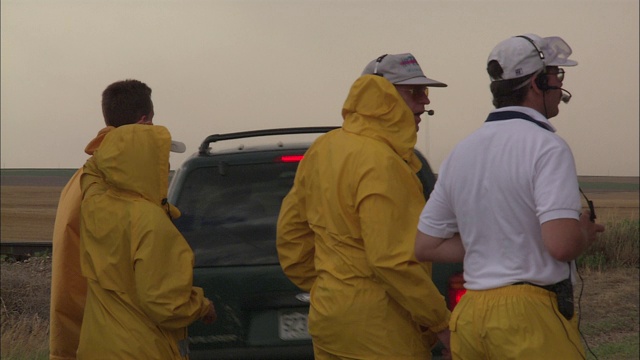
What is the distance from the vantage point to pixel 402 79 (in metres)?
4.70

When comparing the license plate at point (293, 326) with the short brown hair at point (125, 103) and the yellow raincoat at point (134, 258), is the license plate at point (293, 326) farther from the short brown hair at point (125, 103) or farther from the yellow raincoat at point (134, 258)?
the short brown hair at point (125, 103)

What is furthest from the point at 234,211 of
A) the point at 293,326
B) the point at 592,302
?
the point at 592,302

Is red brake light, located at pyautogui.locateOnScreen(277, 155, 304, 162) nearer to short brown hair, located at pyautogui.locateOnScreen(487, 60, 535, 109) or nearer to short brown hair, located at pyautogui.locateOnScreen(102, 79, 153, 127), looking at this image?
short brown hair, located at pyautogui.locateOnScreen(102, 79, 153, 127)

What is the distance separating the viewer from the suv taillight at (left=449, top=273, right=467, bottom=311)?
5629mm

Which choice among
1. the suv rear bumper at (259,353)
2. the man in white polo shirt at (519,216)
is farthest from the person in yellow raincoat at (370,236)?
the suv rear bumper at (259,353)

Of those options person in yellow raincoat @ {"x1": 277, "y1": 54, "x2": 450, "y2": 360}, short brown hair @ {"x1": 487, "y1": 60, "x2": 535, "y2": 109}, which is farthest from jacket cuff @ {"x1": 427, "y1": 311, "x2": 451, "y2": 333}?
short brown hair @ {"x1": 487, "y1": 60, "x2": 535, "y2": 109}

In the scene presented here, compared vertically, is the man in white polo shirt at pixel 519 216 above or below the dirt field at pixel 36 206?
above

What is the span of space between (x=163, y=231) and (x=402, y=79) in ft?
3.62

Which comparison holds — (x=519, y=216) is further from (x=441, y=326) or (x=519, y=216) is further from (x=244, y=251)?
(x=244, y=251)

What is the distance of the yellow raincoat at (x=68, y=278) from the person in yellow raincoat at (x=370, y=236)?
1046 mm

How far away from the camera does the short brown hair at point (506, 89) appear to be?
3875mm

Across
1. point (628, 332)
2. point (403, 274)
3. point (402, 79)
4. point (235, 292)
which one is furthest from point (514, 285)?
point (628, 332)

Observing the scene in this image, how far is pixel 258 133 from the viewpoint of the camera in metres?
6.34

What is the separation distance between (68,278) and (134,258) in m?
0.64
